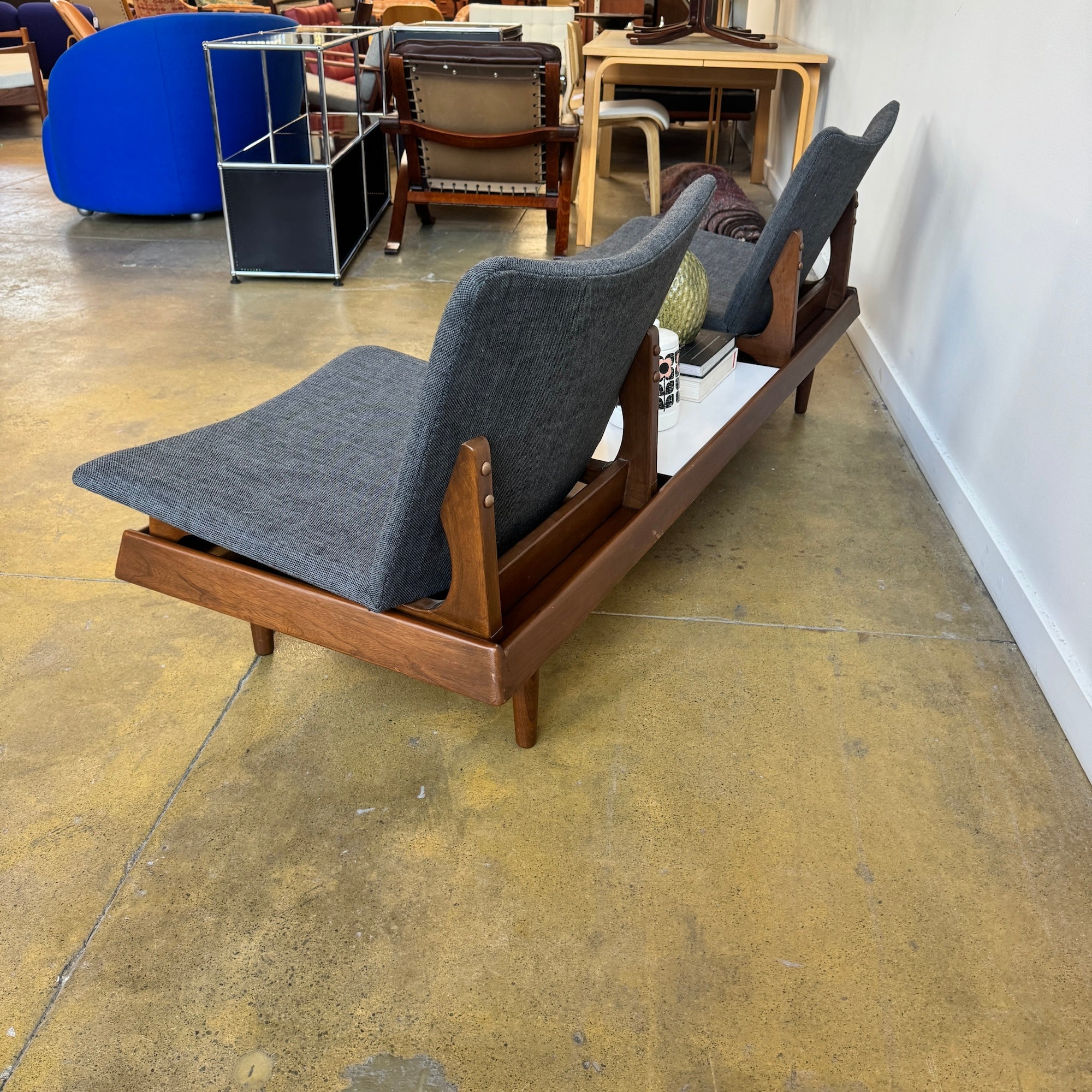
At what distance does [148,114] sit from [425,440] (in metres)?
4.02

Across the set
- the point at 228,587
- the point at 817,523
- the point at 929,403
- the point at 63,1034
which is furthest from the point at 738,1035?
the point at 929,403

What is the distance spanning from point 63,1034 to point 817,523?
1.67m

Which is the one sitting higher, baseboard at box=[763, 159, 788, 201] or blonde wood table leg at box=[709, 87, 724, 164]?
blonde wood table leg at box=[709, 87, 724, 164]

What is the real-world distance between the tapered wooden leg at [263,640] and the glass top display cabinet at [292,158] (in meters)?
2.16

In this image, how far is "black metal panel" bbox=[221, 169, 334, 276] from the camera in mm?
3523

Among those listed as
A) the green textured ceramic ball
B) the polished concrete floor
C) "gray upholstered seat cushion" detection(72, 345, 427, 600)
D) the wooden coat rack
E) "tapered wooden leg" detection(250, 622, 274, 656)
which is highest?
the wooden coat rack

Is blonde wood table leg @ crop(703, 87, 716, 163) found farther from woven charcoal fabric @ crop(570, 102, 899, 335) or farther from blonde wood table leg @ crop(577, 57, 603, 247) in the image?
woven charcoal fabric @ crop(570, 102, 899, 335)

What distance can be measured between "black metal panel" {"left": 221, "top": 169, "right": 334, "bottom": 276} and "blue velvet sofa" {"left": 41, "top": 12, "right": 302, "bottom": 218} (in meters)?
0.97

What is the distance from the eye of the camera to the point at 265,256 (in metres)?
3.71

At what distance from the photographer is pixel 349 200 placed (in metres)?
3.88

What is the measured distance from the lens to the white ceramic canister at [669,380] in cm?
175

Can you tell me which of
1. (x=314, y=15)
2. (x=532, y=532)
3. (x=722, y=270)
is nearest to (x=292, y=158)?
(x=722, y=270)

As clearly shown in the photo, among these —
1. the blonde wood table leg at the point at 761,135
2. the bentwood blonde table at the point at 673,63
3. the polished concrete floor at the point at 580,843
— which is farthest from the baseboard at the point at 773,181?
the polished concrete floor at the point at 580,843

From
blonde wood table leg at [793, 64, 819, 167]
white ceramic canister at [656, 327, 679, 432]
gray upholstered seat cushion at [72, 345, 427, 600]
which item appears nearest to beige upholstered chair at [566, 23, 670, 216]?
blonde wood table leg at [793, 64, 819, 167]
